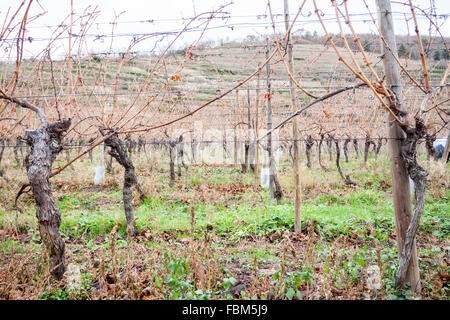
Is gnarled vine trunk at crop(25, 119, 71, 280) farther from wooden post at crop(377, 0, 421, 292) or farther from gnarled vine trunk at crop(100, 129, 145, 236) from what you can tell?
wooden post at crop(377, 0, 421, 292)

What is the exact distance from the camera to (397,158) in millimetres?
2314

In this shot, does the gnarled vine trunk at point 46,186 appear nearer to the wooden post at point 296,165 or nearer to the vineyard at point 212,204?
the vineyard at point 212,204

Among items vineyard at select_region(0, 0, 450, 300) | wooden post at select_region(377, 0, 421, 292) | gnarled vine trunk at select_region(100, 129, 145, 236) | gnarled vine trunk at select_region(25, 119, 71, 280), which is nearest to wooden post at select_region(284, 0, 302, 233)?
vineyard at select_region(0, 0, 450, 300)

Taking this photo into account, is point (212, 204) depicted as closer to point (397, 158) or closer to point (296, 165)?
point (296, 165)

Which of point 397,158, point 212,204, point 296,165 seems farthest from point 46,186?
point 212,204

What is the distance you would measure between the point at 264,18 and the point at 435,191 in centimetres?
567

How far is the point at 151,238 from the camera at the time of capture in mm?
4516

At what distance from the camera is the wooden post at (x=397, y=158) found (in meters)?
2.30

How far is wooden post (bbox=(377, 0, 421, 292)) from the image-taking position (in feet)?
7.54

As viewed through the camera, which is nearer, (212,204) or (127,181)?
(127,181)

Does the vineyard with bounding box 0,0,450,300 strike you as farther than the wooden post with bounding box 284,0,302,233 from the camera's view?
No
